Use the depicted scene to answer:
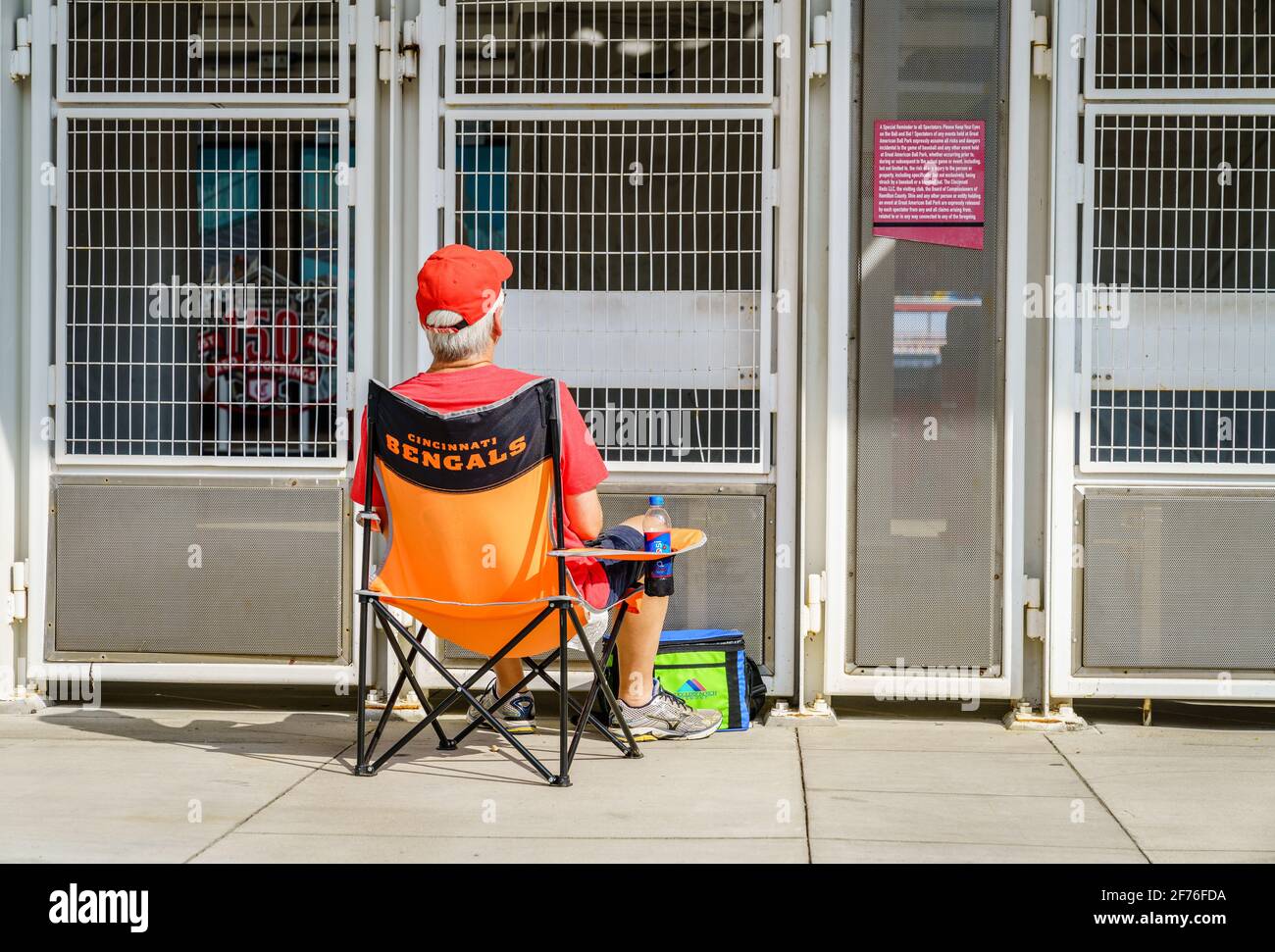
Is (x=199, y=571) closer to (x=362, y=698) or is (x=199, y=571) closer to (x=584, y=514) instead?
(x=362, y=698)

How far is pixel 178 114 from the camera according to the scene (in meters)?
5.42

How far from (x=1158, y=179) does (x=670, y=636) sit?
2.52 m

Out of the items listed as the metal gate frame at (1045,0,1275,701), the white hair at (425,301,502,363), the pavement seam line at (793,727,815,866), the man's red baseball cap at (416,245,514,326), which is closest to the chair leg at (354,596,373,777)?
the white hair at (425,301,502,363)

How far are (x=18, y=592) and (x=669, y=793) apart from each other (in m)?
2.85

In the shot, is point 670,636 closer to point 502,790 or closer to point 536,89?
point 502,790

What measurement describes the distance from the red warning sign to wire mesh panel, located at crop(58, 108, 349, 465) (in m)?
2.11

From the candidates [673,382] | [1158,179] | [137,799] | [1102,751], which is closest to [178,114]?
[673,382]

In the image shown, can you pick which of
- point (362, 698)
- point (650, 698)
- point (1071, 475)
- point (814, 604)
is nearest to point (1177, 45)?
point (1071, 475)

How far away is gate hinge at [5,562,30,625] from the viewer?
541 centimetres

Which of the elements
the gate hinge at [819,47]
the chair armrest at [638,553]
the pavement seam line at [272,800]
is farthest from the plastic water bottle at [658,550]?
the gate hinge at [819,47]

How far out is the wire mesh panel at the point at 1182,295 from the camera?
5.20 m

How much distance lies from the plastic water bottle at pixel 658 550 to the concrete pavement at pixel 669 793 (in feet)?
1.93

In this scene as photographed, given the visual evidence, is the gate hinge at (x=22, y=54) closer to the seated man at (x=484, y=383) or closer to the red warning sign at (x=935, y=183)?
the seated man at (x=484, y=383)

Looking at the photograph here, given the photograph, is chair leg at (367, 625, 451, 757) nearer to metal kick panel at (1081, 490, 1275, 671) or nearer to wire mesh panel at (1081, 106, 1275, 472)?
metal kick panel at (1081, 490, 1275, 671)
